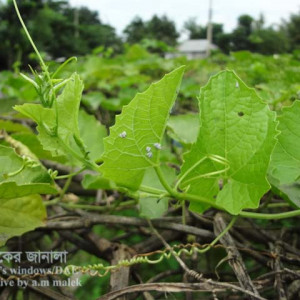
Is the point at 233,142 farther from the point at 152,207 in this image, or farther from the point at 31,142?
the point at 31,142

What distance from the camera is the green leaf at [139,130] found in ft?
1.21

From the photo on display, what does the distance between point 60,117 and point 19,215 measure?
0.15 m

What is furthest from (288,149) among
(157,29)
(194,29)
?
(194,29)

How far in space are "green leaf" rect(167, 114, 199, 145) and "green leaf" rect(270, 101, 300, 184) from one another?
22 cm

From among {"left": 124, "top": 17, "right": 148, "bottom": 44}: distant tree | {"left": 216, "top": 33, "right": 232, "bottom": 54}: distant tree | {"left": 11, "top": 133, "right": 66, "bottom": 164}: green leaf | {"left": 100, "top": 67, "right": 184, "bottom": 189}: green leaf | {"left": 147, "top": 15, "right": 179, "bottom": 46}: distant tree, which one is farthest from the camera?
{"left": 147, "top": 15, "right": 179, "bottom": 46}: distant tree

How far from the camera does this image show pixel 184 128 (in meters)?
0.68

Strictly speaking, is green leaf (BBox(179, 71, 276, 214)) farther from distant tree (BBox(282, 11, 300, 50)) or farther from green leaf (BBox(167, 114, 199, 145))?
distant tree (BBox(282, 11, 300, 50))

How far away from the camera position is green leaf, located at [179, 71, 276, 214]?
0.39 meters

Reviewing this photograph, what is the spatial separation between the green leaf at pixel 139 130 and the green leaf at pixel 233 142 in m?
0.04

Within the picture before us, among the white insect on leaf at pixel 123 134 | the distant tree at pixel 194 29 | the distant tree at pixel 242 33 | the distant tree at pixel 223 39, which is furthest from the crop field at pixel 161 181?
the distant tree at pixel 194 29

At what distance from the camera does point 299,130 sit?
426 millimetres

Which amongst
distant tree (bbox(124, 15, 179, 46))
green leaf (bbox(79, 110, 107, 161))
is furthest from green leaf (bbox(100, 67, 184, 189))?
distant tree (bbox(124, 15, 179, 46))

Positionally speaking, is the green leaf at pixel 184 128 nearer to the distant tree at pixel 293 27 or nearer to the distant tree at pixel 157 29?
the distant tree at pixel 293 27

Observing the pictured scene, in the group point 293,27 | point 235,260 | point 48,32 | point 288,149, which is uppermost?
point 288,149
